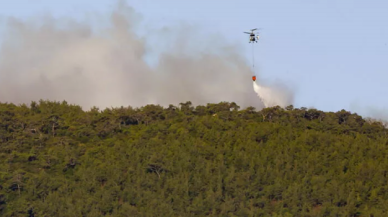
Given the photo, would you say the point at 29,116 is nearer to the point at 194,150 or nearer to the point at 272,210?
the point at 194,150

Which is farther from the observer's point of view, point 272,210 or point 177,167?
point 177,167

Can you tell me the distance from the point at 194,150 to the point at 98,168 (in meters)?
17.2

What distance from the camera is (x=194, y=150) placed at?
144 metres

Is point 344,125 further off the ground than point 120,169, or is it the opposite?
point 344,125

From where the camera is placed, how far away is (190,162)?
141 metres

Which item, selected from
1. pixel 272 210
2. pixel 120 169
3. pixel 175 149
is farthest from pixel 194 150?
pixel 272 210

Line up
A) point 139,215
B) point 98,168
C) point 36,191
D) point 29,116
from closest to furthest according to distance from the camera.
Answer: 1. point 139,215
2. point 36,191
3. point 98,168
4. point 29,116

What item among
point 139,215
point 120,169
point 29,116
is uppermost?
point 29,116

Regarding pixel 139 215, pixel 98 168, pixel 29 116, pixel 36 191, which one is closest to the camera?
pixel 139 215

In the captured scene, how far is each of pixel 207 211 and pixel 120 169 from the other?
21.5 m

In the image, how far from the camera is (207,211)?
410 ft

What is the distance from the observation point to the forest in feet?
419

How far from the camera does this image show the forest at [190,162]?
128 metres

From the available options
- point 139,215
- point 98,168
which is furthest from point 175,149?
point 139,215
